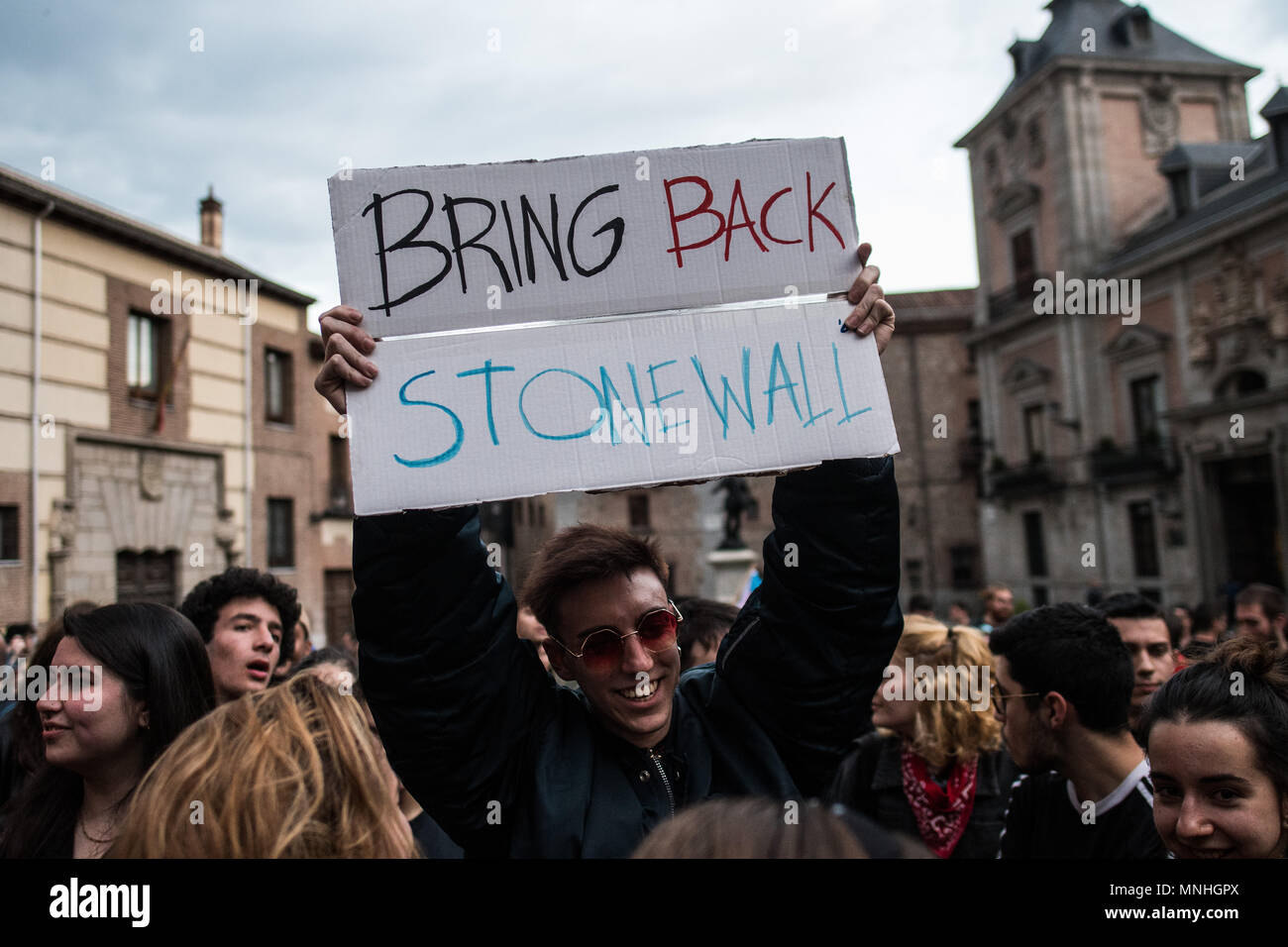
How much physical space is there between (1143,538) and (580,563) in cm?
2497

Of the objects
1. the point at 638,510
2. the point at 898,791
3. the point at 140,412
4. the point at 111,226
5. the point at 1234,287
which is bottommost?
the point at 898,791

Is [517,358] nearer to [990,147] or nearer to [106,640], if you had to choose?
[106,640]

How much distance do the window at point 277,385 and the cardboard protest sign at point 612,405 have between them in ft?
48.3

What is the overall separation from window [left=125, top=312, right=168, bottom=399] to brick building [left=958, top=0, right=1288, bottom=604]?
52.3 ft

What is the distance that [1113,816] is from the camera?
252 cm

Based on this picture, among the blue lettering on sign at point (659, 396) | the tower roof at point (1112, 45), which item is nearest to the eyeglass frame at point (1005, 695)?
the blue lettering on sign at point (659, 396)

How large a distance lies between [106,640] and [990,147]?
102ft

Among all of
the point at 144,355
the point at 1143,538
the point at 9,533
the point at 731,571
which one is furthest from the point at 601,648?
the point at 1143,538

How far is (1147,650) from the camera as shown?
3.64 meters

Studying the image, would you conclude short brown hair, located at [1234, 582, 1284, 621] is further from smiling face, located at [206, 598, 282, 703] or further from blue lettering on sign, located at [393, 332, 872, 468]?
smiling face, located at [206, 598, 282, 703]

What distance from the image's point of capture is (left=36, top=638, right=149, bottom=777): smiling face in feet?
7.53

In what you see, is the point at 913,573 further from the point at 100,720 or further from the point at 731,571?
the point at 100,720

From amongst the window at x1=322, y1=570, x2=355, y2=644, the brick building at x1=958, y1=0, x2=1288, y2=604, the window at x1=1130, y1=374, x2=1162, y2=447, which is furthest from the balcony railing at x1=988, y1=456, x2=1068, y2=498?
the window at x1=322, y1=570, x2=355, y2=644

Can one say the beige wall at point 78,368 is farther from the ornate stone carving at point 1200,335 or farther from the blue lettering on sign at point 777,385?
the ornate stone carving at point 1200,335
